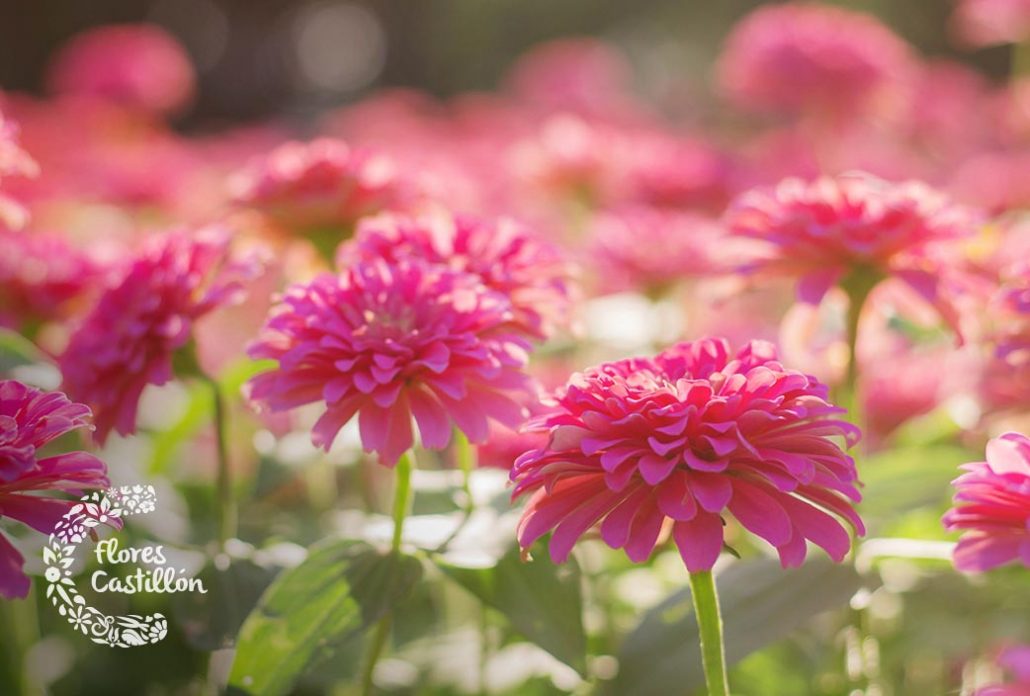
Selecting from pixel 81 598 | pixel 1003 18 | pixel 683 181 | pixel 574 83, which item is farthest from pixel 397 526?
pixel 574 83

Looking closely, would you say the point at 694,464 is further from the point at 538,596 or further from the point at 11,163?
the point at 11,163

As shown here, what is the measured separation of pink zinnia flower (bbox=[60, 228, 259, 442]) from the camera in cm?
77

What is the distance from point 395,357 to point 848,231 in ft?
1.12

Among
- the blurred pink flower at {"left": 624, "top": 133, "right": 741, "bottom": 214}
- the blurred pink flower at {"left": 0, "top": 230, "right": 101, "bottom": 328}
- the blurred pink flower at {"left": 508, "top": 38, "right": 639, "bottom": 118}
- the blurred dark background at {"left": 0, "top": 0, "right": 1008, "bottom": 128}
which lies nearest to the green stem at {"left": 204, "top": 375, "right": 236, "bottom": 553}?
the blurred pink flower at {"left": 0, "top": 230, "right": 101, "bottom": 328}

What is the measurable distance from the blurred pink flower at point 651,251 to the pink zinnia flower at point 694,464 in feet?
1.68

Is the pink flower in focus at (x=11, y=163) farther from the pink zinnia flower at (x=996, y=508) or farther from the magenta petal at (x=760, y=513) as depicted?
the pink zinnia flower at (x=996, y=508)

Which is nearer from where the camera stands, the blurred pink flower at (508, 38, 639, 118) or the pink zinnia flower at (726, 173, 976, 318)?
the pink zinnia flower at (726, 173, 976, 318)

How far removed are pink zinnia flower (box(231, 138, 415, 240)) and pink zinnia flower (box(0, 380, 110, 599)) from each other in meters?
0.39

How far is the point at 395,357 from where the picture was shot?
2.16 feet

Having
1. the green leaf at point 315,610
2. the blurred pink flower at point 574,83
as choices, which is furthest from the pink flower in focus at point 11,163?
the blurred pink flower at point 574,83

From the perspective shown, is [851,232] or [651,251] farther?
[651,251]

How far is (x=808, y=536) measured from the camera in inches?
22.6

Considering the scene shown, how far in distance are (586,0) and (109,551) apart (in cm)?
523

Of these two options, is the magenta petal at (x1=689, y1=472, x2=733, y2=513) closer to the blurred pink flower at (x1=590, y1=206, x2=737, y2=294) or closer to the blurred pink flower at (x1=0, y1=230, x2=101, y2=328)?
the blurred pink flower at (x1=590, y1=206, x2=737, y2=294)
